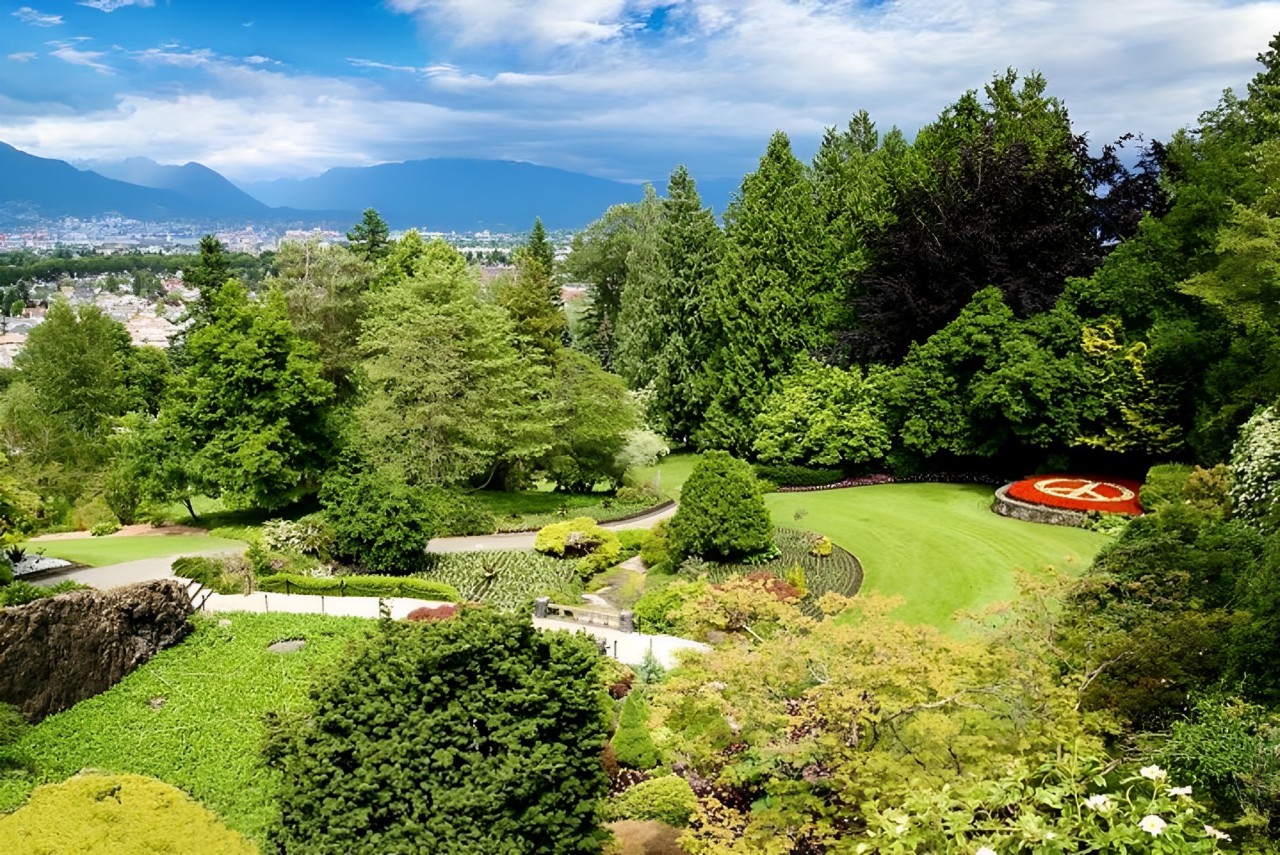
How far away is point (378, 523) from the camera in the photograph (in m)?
21.7

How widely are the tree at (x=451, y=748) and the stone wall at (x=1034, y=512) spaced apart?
63.8 feet

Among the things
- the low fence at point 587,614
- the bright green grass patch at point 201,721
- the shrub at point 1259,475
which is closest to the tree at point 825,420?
the shrub at point 1259,475

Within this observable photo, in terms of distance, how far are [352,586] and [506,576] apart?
12.6 ft

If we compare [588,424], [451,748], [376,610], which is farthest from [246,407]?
[451,748]

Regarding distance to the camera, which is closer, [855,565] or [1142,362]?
[855,565]

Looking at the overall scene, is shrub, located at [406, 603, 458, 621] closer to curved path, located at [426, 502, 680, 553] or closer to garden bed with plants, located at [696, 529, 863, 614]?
curved path, located at [426, 502, 680, 553]

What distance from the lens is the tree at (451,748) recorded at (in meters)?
7.79

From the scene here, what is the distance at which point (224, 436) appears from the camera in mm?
24750

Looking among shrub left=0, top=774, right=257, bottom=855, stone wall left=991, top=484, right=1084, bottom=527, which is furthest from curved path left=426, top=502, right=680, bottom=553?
shrub left=0, top=774, right=257, bottom=855

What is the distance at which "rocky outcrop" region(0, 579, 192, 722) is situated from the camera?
13.3 m

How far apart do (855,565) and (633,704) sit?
997cm

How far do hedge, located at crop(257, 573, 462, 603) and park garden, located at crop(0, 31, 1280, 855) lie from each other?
0.28 ft

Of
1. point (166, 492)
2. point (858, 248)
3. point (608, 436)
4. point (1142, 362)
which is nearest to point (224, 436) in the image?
point (166, 492)

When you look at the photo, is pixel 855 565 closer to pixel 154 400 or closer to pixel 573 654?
pixel 573 654
